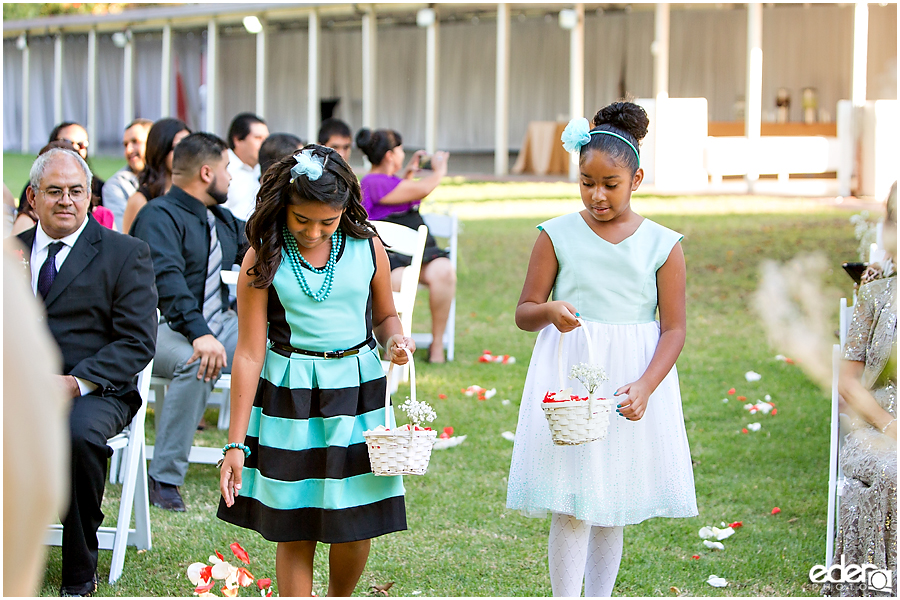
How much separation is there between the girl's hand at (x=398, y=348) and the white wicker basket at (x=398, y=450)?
0.24m

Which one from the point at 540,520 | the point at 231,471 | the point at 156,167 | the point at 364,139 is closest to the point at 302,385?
the point at 231,471

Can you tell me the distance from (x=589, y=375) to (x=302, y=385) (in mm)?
890

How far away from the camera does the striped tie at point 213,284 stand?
5.40 meters

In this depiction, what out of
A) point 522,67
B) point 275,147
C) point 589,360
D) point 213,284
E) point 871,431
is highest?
point 522,67

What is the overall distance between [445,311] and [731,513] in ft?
12.0

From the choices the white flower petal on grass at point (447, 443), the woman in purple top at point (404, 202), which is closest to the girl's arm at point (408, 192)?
the woman in purple top at point (404, 202)

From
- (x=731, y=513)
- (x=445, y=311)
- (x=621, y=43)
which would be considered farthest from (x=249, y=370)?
(x=621, y=43)

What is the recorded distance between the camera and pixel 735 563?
408 cm

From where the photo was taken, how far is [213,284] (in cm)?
545

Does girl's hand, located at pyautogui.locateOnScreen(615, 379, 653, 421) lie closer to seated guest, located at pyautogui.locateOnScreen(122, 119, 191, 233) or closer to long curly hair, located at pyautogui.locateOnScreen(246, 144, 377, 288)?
long curly hair, located at pyautogui.locateOnScreen(246, 144, 377, 288)

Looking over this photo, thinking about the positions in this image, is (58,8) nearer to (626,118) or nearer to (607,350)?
(626,118)

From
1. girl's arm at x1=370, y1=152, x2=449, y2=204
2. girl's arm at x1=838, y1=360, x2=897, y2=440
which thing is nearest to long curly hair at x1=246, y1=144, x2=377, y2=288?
girl's arm at x1=838, y1=360, x2=897, y2=440

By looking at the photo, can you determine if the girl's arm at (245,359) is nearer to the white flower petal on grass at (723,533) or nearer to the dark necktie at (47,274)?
the dark necktie at (47,274)

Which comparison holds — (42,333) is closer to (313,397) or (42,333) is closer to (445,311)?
(313,397)
